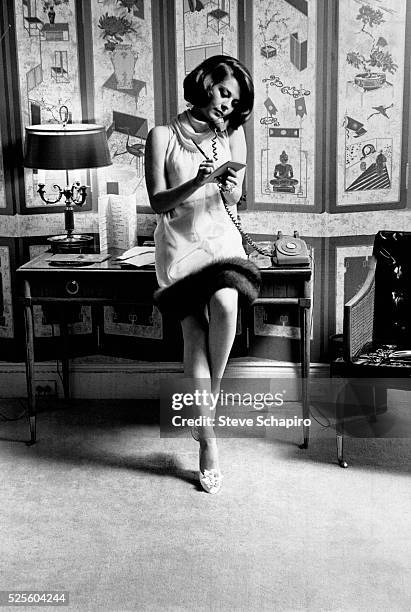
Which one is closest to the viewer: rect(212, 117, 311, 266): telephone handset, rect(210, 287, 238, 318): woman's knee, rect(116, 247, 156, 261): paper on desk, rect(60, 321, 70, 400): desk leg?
rect(210, 287, 238, 318): woman's knee

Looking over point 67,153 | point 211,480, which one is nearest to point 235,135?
point 67,153

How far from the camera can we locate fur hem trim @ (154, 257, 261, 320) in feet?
12.2

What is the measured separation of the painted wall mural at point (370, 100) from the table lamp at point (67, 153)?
1.17 m

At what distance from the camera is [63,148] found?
13.7 ft

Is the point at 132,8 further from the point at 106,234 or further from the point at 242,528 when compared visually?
the point at 242,528

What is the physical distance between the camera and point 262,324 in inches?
184

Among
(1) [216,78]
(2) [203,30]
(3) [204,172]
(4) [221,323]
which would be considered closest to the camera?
(3) [204,172]

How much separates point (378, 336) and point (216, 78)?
1.37m

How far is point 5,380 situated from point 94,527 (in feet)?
5.37

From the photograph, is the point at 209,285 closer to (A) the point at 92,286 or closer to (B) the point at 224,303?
(B) the point at 224,303

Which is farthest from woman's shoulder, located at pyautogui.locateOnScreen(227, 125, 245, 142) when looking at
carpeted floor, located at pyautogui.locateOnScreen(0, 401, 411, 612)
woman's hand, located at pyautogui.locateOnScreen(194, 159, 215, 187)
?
carpeted floor, located at pyautogui.locateOnScreen(0, 401, 411, 612)

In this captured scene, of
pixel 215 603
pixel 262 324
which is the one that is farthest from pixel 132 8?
pixel 215 603

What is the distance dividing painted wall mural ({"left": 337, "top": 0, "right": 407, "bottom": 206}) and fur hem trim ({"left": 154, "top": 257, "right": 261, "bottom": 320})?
958 millimetres

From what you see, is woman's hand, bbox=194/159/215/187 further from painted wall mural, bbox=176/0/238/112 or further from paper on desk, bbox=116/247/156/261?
painted wall mural, bbox=176/0/238/112
